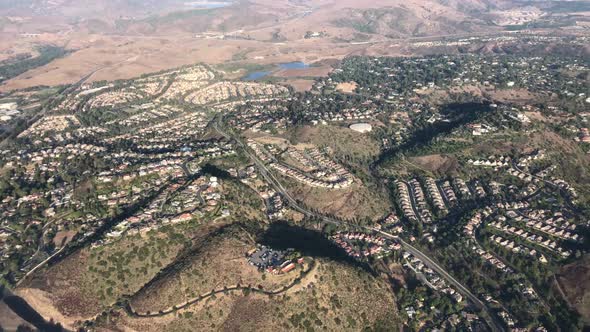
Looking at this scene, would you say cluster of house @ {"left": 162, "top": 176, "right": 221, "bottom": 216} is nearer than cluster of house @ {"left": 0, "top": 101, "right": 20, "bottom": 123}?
Yes

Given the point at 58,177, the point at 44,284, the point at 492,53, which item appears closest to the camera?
the point at 44,284

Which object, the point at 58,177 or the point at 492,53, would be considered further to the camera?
the point at 492,53

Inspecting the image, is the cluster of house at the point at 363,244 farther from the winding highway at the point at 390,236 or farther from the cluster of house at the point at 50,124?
the cluster of house at the point at 50,124

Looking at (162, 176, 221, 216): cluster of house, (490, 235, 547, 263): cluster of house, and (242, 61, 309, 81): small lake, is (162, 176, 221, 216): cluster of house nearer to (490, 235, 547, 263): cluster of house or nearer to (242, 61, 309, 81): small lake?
(490, 235, 547, 263): cluster of house

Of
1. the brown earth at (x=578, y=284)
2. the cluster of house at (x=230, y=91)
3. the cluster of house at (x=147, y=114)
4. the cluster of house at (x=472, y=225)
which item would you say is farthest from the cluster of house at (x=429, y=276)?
the cluster of house at (x=230, y=91)

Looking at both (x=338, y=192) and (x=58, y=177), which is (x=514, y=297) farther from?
(x=58, y=177)

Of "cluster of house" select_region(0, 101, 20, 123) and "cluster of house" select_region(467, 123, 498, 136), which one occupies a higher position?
"cluster of house" select_region(467, 123, 498, 136)

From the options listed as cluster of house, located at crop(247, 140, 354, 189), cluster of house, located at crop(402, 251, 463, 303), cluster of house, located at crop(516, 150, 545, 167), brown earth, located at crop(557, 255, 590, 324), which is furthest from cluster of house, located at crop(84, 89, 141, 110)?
brown earth, located at crop(557, 255, 590, 324)

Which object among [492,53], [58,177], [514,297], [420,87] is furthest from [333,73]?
[514,297]

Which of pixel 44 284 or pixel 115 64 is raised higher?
pixel 44 284
